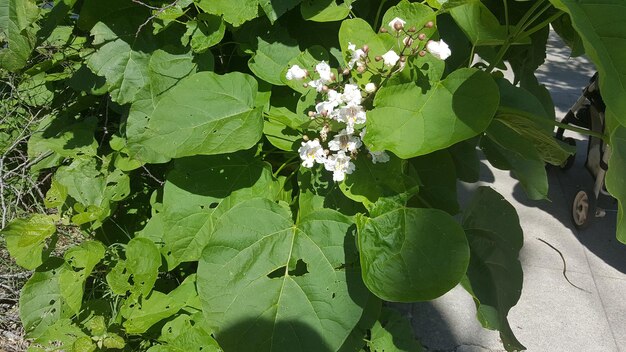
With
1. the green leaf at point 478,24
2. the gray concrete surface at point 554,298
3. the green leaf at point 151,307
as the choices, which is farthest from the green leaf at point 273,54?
the gray concrete surface at point 554,298

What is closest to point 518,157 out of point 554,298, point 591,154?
point 554,298

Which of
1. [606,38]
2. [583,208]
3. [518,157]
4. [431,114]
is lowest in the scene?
[583,208]

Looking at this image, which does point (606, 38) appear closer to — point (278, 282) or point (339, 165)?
point (339, 165)

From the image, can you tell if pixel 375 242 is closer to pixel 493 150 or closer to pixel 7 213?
pixel 493 150

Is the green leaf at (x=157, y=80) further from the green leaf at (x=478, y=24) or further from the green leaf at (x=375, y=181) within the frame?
the green leaf at (x=478, y=24)

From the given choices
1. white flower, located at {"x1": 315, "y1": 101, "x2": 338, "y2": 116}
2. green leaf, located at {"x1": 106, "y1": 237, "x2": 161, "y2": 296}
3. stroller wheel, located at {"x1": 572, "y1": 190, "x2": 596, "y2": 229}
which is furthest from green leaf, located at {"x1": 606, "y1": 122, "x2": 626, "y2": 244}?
stroller wheel, located at {"x1": 572, "y1": 190, "x2": 596, "y2": 229}

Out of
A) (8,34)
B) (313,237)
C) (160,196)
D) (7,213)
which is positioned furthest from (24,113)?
(313,237)
